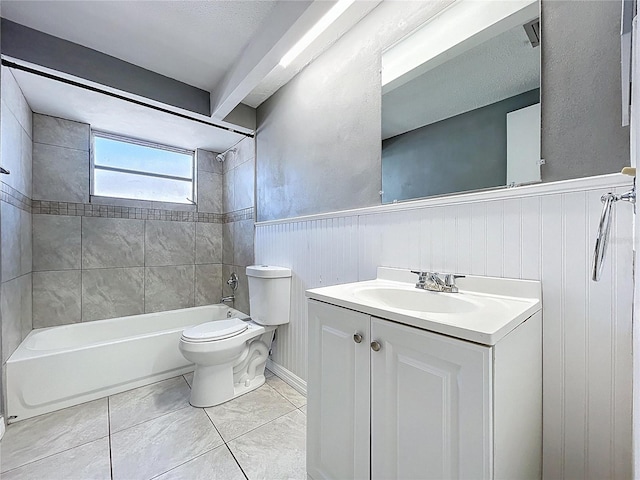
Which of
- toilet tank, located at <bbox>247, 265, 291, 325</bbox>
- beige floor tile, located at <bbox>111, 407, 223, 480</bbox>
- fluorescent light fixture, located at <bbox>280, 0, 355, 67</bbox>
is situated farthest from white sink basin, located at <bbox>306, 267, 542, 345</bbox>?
fluorescent light fixture, located at <bbox>280, 0, 355, 67</bbox>

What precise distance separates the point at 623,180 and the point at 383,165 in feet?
2.96

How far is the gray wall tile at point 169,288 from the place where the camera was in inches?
110

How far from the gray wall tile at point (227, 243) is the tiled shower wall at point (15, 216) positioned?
156 cm

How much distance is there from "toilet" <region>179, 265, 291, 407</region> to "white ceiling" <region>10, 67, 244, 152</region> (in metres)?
1.52

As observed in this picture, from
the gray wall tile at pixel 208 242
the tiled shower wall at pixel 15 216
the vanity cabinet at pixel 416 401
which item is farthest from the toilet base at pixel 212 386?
the gray wall tile at pixel 208 242

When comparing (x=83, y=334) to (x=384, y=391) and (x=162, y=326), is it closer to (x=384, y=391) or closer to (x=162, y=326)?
(x=162, y=326)

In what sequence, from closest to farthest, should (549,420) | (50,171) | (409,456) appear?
(409,456) → (549,420) → (50,171)

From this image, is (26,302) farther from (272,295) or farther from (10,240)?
(272,295)

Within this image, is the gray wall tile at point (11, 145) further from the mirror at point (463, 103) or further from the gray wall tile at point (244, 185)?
the mirror at point (463, 103)

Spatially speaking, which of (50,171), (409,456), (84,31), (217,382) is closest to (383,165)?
(409,456)

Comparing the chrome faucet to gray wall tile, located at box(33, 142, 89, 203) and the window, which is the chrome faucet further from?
gray wall tile, located at box(33, 142, 89, 203)

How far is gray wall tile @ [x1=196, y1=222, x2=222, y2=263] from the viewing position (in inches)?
123

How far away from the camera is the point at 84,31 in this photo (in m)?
1.62

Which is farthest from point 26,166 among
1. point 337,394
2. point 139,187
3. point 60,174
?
point 337,394
